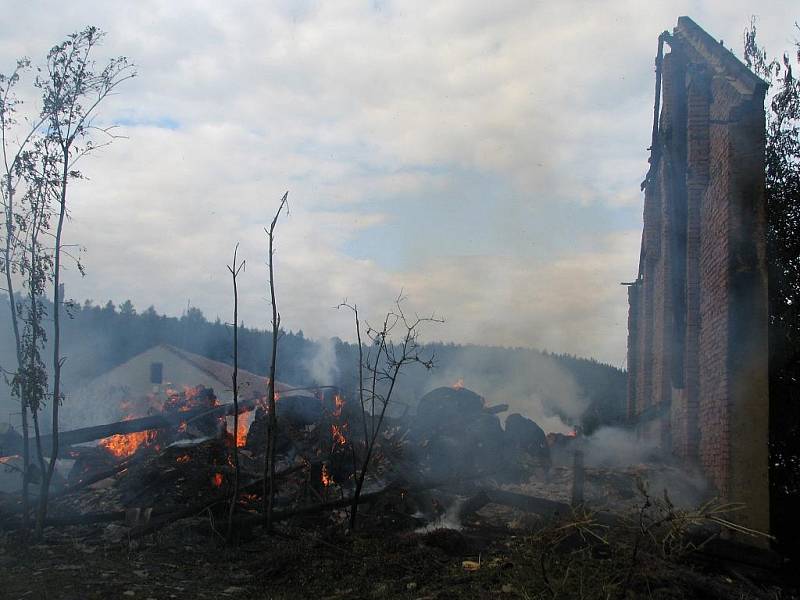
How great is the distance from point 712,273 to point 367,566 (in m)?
6.87

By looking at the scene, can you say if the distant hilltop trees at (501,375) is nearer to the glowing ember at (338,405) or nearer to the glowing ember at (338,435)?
the glowing ember at (338,405)

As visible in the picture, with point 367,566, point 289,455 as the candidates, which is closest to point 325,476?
point 289,455

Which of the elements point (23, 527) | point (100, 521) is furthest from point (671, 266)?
point (23, 527)

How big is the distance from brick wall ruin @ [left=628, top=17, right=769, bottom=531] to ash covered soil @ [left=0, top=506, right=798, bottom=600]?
1924 millimetres

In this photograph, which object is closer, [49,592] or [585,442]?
[49,592]

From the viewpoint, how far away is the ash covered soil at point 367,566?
6.61m

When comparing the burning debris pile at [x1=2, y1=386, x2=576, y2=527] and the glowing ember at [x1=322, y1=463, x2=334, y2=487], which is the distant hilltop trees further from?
the glowing ember at [x1=322, y1=463, x2=334, y2=487]

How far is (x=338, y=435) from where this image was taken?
45.7ft

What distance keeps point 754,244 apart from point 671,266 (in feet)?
15.3

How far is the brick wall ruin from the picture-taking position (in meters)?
8.96

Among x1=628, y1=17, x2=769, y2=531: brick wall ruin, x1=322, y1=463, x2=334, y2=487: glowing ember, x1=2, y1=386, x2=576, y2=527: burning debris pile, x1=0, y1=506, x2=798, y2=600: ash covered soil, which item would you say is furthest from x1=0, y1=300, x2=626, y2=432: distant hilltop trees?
x1=0, y1=506, x2=798, y2=600: ash covered soil

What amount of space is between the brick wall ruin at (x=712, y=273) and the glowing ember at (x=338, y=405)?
276 inches

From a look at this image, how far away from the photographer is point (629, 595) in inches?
238

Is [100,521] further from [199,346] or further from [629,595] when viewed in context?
[199,346]
